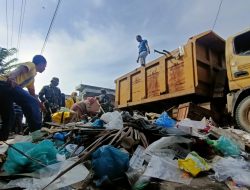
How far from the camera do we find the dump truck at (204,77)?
475 cm

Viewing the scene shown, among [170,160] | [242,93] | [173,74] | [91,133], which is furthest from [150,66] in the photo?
[170,160]

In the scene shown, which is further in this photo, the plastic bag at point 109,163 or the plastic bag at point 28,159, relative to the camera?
the plastic bag at point 28,159

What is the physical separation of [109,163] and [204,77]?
410 centimetres

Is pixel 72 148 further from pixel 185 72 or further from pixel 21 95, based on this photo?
pixel 185 72

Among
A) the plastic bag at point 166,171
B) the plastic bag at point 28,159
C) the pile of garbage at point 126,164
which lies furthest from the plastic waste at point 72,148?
the plastic bag at point 166,171

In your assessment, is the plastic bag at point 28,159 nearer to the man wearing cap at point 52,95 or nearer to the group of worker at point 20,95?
the group of worker at point 20,95

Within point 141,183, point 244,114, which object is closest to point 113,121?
point 141,183

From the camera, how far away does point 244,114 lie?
4.56m

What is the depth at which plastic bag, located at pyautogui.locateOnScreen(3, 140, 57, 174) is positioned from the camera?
2.14 metres

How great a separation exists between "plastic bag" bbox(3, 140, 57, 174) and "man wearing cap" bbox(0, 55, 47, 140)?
118cm

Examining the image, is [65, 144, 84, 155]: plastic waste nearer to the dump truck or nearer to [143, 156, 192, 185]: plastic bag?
[143, 156, 192, 185]: plastic bag

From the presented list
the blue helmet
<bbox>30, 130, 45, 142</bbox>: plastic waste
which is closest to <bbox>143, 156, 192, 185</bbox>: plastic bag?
<bbox>30, 130, 45, 142</bbox>: plastic waste

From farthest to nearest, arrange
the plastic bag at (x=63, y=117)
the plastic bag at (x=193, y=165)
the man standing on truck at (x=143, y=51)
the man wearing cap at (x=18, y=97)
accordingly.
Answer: the man standing on truck at (x=143, y=51) < the plastic bag at (x=63, y=117) < the man wearing cap at (x=18, y=97) < the plastic bag at (x=193, y=165)

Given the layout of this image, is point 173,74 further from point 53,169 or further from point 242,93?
point 53,169
